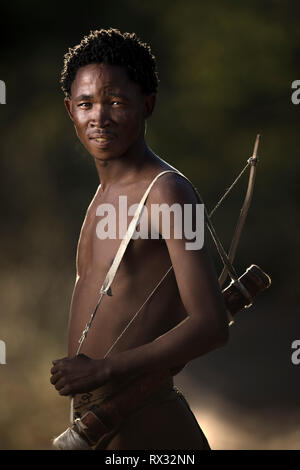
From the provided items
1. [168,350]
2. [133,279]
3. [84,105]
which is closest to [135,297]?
[133,279]

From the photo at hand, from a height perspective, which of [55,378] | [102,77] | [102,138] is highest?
[102,77]

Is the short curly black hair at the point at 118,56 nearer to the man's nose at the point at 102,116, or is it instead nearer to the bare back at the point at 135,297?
the man's nose at the point at 102,116

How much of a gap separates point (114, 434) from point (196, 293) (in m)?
0.32

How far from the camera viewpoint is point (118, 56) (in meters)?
1.39

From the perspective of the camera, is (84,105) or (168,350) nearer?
(168,350)

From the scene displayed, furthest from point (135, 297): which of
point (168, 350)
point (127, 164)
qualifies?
point (127, 164)

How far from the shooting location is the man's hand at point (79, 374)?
1299mm

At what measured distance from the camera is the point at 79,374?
131 centimetres

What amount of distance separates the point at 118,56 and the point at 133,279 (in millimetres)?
419

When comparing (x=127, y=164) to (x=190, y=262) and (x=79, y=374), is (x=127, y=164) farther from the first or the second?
(x=79, y=374)

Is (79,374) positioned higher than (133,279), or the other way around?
(133,279)

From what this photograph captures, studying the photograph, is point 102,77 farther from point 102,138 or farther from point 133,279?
point 133,279

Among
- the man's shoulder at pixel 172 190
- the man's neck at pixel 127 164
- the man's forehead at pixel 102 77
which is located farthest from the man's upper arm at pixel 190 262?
the man's forehead at pixel 102 77

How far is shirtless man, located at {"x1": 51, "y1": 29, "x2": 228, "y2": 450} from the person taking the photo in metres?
1.29
